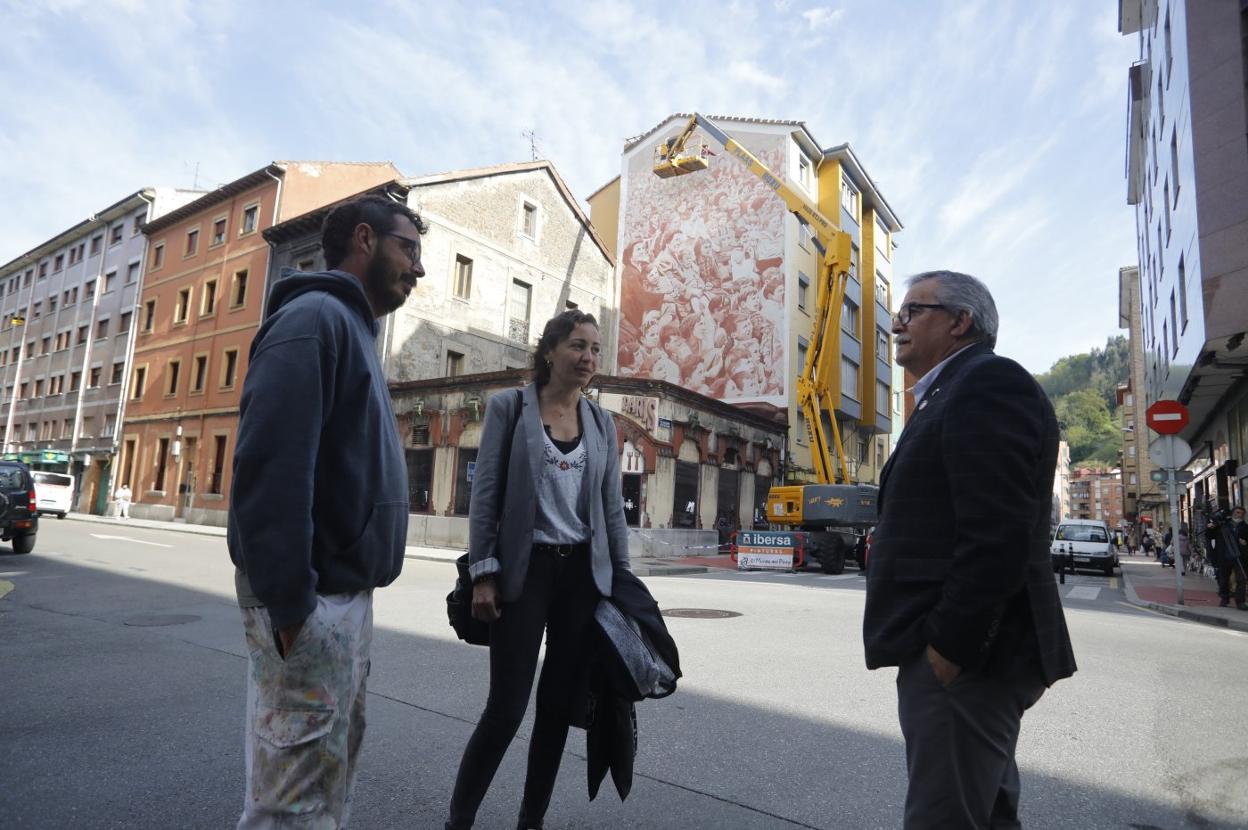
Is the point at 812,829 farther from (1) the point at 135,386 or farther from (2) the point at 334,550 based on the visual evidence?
(1) the point at 135,386

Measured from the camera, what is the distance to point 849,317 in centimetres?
3819

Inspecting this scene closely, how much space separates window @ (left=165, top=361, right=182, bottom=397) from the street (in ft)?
101

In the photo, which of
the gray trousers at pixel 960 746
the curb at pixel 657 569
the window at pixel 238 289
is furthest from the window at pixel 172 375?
A: the gray trousers at pixel 960 746

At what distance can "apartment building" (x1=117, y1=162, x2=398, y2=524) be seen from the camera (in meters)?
32.5

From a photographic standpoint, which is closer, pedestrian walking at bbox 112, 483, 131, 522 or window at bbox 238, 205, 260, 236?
pedestrian walking at bbox 112, 483, 131, 522

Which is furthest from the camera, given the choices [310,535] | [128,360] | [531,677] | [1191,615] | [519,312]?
[128,360]

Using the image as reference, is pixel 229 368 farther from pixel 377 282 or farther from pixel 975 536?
pixel 975 536

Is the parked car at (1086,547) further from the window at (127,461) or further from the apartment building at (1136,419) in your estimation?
the window at (127,461)

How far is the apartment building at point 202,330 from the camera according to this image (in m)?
32.5

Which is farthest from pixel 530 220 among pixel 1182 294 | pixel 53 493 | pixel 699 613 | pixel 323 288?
pixel 323 288

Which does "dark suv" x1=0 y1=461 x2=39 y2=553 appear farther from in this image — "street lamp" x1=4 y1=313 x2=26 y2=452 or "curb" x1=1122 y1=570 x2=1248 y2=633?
"street lamp" x1=4 y1=313 x2=26 y2=452

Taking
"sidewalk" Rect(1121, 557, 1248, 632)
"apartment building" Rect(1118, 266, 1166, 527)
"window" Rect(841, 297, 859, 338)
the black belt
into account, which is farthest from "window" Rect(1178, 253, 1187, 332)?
"apartment building" Rect(1118, 266, 1166, 527)

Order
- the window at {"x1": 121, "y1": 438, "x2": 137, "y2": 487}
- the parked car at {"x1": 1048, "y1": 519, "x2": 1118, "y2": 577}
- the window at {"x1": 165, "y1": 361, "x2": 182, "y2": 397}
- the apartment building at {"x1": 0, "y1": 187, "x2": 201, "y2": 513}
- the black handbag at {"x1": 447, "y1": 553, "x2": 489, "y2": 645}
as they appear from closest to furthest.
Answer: the black handbag at {"x1": 447, "y1": 553, "x2": 489, "y2": 645} → the parked car at {"x1": 1048, "y1": 519, "x2": 1118, "y2": 577} → the window at {"x1": 165, "y1": 361, "x2": 182, "y2": 397} → the window at {"x1": 121, "y1": 438, "x2": 137, "y2": 487} → the apartment building at {"x1": 0, "y1": 187, "x2": 201, "y2": 513}

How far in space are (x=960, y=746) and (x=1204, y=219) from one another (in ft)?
56.6
